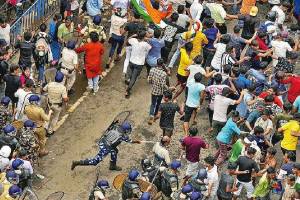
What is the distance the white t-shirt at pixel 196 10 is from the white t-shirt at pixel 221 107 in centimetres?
404

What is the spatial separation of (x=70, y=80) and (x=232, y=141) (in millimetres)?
4869

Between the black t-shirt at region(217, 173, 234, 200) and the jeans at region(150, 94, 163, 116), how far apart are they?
12.4 feet

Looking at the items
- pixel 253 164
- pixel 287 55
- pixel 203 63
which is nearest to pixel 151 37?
pixel 203 63

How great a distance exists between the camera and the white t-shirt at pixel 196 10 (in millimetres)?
22156

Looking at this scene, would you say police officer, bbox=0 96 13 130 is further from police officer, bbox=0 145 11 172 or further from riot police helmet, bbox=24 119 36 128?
police officer, bbox=0 145 11 172

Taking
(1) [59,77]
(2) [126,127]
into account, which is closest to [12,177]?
(2) [126,127]

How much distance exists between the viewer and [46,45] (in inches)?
807

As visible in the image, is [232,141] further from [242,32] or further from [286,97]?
[242,32]

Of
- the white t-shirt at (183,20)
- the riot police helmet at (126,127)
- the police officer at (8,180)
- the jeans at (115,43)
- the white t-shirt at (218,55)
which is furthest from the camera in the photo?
the jeans at (115,43)

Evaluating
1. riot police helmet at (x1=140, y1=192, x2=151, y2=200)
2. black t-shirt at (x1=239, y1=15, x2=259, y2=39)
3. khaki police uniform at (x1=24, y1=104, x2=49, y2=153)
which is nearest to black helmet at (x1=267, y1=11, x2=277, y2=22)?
black t-shirt at (x1=239, y1=15, x2=259, y2=39)

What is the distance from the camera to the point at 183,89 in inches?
823

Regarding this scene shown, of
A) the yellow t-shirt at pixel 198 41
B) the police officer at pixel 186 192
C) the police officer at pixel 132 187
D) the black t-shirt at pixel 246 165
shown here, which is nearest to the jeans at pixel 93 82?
the yellow t-shirt at pixel 198 41

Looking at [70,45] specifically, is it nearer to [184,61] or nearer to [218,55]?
[184,61]

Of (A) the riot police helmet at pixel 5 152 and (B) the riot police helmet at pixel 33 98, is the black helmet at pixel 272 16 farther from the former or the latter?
(A) the riot police helmet at pixel 5 152
